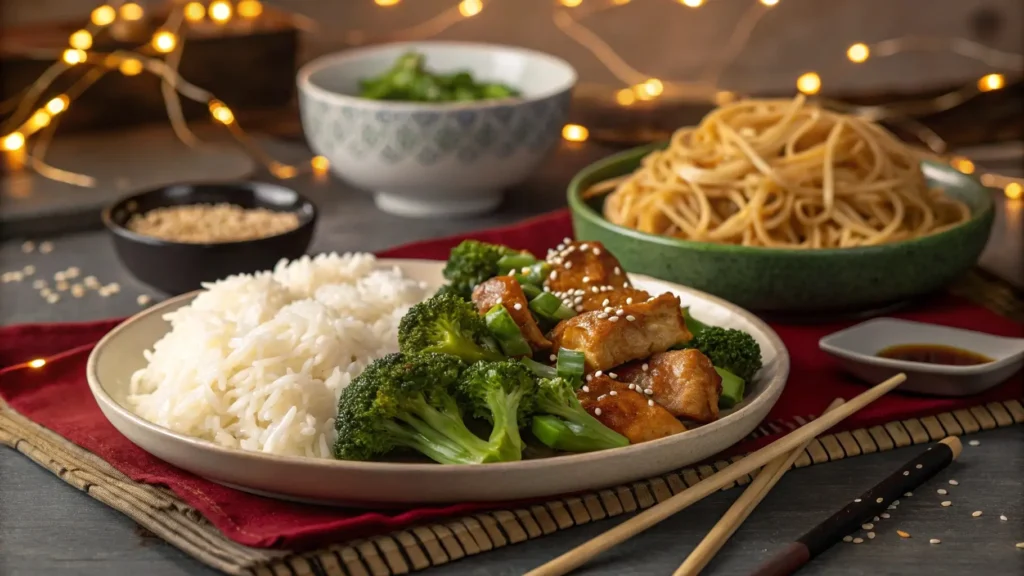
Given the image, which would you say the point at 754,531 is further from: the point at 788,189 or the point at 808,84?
the point at 808,84

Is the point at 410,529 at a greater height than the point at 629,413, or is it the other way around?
the point at 629,413

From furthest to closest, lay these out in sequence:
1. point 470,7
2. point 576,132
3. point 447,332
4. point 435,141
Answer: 1. point 470,7
2. point 576,132
3. point 435,141
4. point 447,332

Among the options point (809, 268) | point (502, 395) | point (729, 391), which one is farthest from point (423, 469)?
point (809, 268)

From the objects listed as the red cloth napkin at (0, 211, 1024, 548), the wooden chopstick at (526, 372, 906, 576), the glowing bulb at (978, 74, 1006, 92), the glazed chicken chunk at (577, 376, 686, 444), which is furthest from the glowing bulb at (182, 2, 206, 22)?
the wooden chopstick at (526, 372, 906, 576)

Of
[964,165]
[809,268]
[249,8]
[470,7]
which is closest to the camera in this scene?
[809,268]

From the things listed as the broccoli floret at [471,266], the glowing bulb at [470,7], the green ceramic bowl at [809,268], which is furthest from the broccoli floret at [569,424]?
the glowing bulb at [470,7]

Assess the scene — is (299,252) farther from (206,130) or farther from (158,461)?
(206,130)

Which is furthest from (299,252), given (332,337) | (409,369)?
(409,369)
